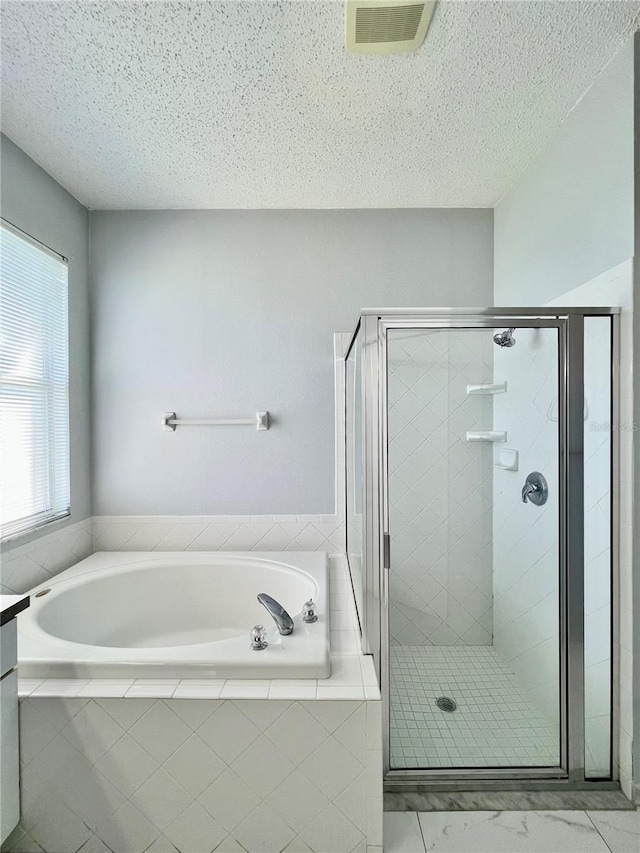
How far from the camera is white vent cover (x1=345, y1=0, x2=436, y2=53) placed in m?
1.25

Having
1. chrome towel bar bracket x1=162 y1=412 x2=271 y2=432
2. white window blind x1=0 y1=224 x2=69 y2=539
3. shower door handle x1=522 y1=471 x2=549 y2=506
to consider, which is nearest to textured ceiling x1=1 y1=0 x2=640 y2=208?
white window blind x1=0 y1=224 x2=69 y2=539

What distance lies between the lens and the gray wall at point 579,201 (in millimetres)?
1478

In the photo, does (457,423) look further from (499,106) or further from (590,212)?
(499,106)

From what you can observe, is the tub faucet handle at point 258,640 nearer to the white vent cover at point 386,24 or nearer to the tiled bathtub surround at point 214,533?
the tiled bathtub surround at point 214,533

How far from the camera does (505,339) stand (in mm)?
1558

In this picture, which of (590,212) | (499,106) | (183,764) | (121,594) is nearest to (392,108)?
A: (499,106)

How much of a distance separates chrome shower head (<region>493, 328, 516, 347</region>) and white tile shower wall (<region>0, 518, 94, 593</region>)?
210 cm

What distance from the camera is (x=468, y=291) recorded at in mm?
2496

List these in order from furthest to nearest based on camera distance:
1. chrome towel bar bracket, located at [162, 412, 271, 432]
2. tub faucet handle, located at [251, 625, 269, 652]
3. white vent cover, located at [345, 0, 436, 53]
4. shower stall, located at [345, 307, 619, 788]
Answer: chrome towel bar bracket, located at [162, 412, 271, 432] → shower stall, located at [345, 307, 619, 788] → tub faucet handle, located at [251, 625, 269, 652] → white vent cover, located at [345, 0, 436, 53]

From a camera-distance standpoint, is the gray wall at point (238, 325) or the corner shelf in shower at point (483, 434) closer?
the corner shelf in shower at point (483, 434)

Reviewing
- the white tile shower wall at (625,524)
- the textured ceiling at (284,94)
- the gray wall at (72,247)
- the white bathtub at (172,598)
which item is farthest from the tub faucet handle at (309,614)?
the textured ceiling at (284,94)

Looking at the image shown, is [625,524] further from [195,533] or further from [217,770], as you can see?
[195,533]

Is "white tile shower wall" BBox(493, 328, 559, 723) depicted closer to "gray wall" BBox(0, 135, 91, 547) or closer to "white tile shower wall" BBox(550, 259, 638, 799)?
"white tile shower wall" BBox(550, 259, 638, 799)

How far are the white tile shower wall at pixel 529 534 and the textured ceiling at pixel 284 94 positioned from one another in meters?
0.90
